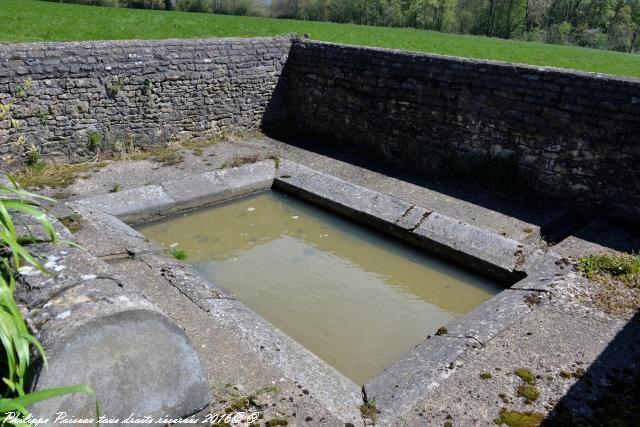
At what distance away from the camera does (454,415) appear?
3824 millimetres

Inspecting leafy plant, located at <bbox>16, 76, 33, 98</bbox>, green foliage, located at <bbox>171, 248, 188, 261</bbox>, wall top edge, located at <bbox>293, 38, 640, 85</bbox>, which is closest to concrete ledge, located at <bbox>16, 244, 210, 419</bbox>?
green foliage, located at <bbox>171, 248, 188, 261</bbox>

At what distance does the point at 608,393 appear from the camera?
4066mm

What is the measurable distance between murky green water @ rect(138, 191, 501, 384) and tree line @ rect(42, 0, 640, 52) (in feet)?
81.2

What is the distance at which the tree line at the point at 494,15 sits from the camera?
3250cm

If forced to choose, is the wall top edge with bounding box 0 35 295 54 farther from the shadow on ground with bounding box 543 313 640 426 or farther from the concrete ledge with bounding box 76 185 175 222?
the shadow on ground with bounding box 543 313 640 426

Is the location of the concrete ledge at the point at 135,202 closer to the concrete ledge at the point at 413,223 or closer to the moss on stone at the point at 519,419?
the concrete ledge at the point at 413,223

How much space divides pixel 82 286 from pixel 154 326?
16.4 inches

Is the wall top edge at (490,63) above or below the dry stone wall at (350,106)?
above

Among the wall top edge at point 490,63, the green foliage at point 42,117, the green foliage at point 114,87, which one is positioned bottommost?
the green foliage at point 42,117

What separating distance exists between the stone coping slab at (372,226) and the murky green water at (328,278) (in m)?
0.21

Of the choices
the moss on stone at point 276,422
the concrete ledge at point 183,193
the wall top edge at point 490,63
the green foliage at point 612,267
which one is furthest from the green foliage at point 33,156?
the green foliage at point 612,267

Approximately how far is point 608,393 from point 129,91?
7728mm

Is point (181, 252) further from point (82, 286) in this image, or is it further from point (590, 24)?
Answer: point (590, 24)

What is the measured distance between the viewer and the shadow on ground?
379 centimetres
